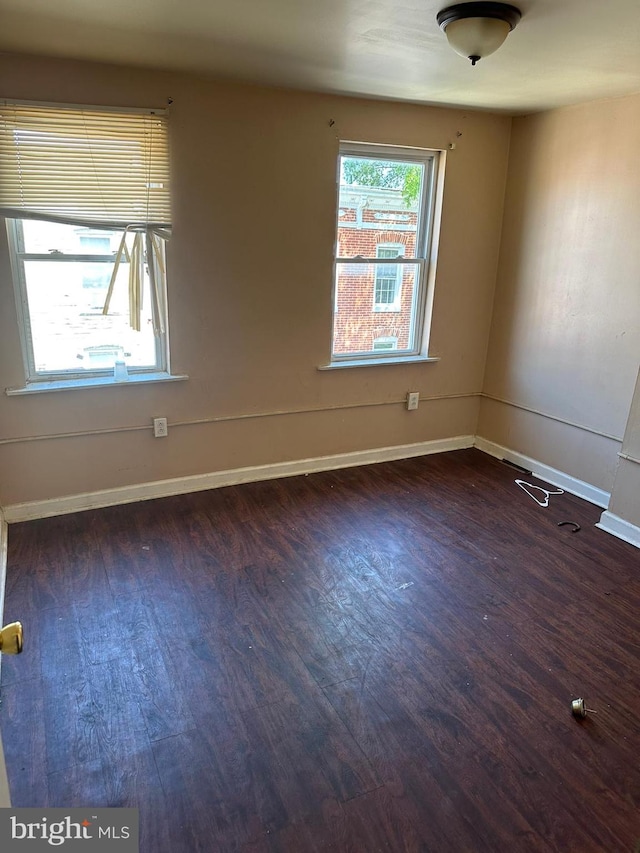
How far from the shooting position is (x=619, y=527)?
324 centimetres

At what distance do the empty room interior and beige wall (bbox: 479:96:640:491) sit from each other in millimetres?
22

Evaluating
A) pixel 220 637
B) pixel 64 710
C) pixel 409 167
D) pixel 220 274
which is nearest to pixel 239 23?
pixel 220 274

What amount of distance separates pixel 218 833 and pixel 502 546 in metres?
2.07

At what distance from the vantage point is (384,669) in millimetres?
2178

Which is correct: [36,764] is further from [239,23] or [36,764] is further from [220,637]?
[239,23]

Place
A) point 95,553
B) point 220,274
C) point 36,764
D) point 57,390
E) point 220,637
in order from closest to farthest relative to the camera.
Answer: point 36,764
point 220,637
point 95,553
point 57,390
point 220,274

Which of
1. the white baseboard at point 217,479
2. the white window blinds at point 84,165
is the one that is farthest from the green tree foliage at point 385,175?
the white baseboard at point 217,479

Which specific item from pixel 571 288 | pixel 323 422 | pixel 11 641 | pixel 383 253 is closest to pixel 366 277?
pixel 383 253

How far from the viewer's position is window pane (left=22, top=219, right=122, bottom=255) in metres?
2.93

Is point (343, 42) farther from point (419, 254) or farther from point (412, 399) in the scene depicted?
point (412, 399)

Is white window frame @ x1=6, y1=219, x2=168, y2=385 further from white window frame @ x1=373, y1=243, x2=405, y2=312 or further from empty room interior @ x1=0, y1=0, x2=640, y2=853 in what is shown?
white window frame @ x1=373, y1=243, x2=405, y2=312

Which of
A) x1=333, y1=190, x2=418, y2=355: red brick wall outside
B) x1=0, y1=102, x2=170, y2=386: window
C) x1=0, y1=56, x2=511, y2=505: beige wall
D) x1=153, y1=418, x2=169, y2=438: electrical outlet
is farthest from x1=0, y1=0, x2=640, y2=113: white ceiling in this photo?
x1=153, y1=418, x2=169, y2=438: electrical outlet

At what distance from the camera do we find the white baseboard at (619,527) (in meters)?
3.15

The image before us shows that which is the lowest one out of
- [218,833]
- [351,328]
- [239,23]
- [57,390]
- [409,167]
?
[218,833]
